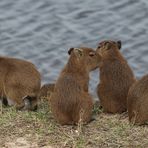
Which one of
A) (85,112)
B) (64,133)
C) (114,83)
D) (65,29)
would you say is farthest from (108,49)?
(65,29)

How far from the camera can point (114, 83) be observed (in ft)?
29.4

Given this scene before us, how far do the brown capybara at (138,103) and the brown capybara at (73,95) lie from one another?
0.51m

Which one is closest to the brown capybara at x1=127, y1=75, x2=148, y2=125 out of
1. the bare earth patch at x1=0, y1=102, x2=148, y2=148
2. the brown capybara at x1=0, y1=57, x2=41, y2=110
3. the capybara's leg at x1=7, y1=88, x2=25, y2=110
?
the bare earth patch at x1=0, y1=102, x2=148, y2=148

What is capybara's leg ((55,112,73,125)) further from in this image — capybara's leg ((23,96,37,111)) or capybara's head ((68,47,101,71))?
capybara's leg ((23,96,37,111))

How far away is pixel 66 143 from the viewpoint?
7.40 metres

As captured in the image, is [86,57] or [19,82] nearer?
[86,57]

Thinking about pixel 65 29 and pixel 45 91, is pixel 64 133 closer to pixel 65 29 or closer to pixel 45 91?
pixel 45 91

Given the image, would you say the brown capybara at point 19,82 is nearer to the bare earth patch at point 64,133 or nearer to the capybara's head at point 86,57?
the bare earth patch at point 64,133

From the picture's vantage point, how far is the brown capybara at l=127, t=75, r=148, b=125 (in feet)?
26.9

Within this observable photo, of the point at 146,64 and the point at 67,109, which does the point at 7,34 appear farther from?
the point at 67,109

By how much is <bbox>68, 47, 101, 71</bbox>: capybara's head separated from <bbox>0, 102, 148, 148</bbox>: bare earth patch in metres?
0.81

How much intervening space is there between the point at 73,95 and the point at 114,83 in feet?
3.03

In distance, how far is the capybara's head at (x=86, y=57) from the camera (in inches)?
342

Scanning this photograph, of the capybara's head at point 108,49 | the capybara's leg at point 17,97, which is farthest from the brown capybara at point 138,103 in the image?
the capybara's leg at point 17,97
